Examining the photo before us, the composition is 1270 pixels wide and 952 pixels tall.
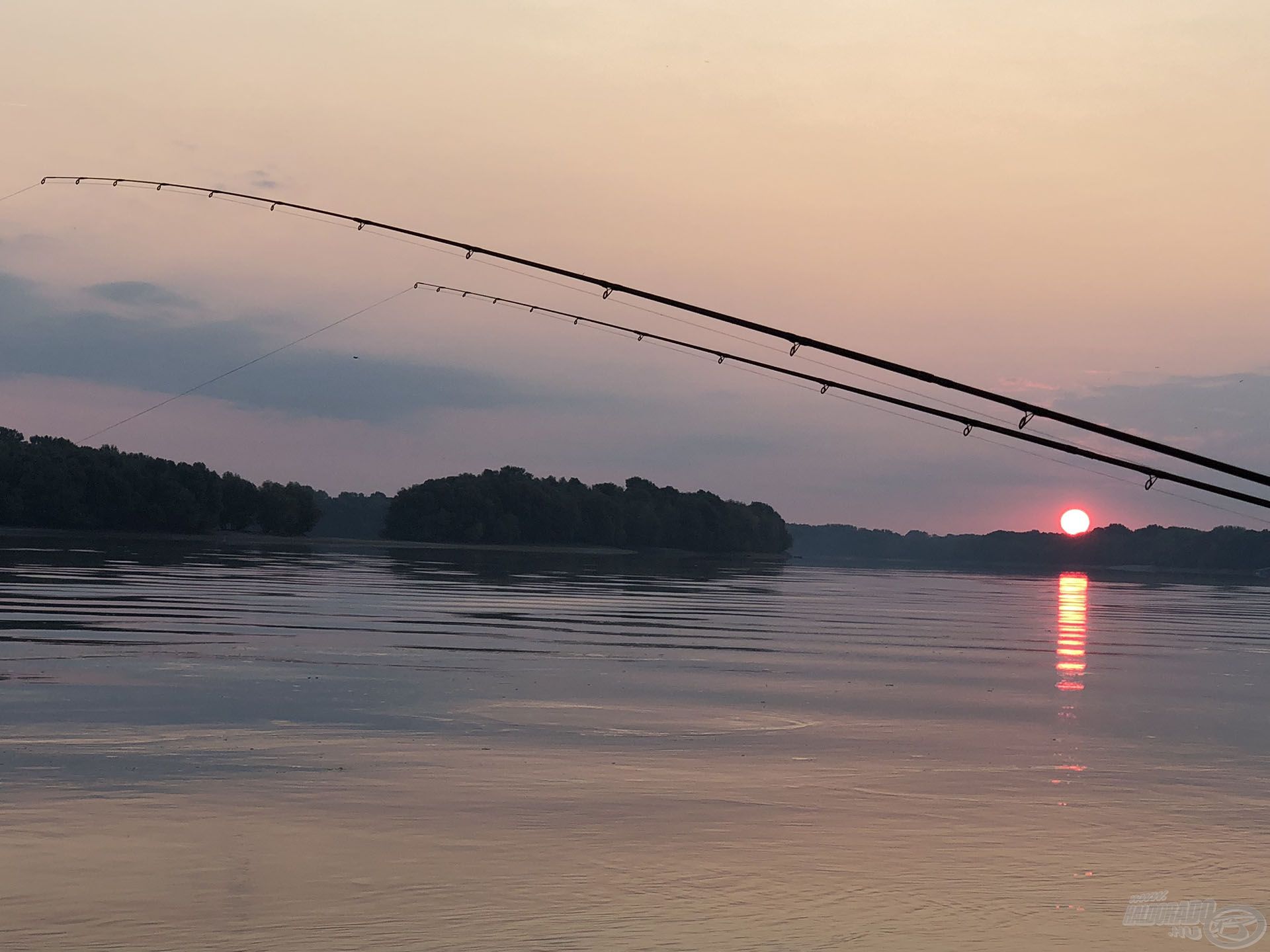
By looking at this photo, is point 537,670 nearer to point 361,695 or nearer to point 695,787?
point 361,695

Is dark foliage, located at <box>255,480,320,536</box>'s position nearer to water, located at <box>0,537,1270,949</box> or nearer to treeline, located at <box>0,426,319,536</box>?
treeline, located at <box>0,426,319,536</box>

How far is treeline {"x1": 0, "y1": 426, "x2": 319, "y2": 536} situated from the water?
14094 centimetres

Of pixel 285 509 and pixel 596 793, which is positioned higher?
pixel 285 509

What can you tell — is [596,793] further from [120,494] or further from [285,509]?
[285,509]
